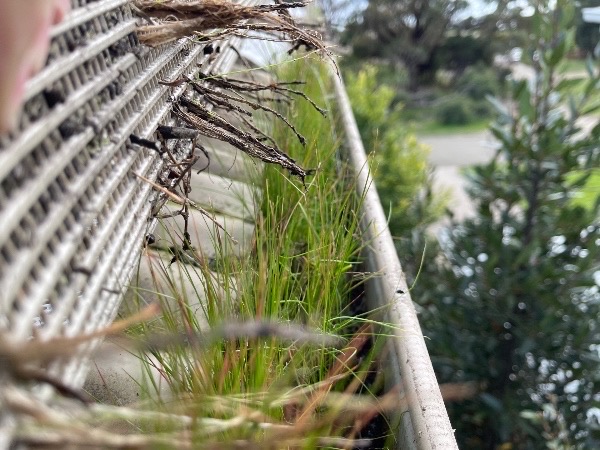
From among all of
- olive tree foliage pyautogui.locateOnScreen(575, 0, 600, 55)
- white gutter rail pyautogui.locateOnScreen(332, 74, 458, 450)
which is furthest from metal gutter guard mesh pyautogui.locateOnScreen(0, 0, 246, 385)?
olive tree foliage pyautogui.locateOnScreen(575, 0, 600, 55)

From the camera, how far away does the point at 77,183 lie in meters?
0.68

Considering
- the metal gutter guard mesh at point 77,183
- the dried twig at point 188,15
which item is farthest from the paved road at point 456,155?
the metal gutter guard mesh at point 77,183

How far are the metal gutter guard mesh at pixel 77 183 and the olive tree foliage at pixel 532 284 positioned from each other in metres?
2.48

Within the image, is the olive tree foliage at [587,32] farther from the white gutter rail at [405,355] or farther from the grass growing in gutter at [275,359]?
the grass growing in gutter at [275,359]

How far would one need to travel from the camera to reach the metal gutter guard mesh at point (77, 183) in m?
0.56

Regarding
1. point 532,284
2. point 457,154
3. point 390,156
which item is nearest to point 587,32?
point 457,154

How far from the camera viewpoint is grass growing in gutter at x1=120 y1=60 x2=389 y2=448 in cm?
72

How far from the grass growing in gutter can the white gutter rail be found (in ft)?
0.19

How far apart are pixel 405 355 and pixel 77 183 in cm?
73

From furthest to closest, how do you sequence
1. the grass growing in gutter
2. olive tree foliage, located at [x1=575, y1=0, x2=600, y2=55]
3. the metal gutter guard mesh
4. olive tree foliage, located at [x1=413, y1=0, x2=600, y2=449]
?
olive tree foliage, located at [x1=575, y1=0, x2=600, y2=55]
olive tree foliage, located at [x1=413, y1=0, x2=600, y2=449]
the grass growing in gutter
the metal gutter guard mesh

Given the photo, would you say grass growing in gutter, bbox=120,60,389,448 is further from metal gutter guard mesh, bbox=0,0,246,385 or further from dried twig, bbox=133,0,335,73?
dried twig, bbox=133,0,335,73

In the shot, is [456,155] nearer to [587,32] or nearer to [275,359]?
[587,32]

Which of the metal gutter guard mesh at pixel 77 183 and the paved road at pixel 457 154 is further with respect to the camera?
the paved road at pixel 457 154

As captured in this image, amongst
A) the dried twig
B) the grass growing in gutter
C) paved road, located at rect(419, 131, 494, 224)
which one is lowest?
the grass growing in gutter
